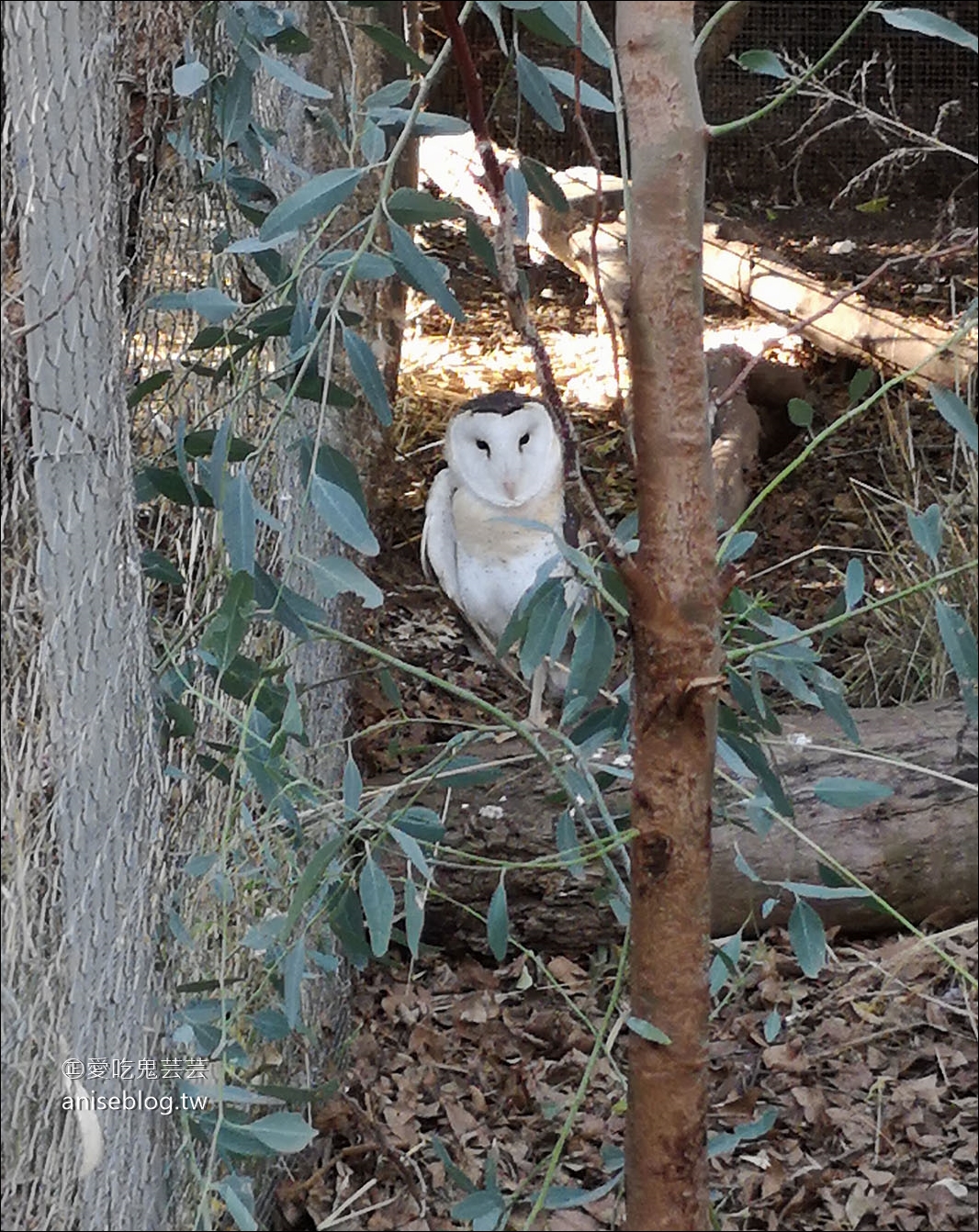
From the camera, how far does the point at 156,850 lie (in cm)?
157

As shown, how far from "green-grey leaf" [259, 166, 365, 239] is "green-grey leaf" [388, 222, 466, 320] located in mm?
63

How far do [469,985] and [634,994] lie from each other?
1603mm

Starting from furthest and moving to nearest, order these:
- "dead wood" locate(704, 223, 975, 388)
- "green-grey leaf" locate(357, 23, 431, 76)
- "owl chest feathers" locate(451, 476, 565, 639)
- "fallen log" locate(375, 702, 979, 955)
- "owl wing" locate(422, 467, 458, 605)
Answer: "dead wood" locate(704, 223, 975, 388), "owl wing" locate(422, 467, 458, 605), "owl chest feathers" locate(451, 476, 565, 639), "fallen log" locate(375, 702, 979, 955), "green-grey leaf" locate(357, 23, 431, 76)

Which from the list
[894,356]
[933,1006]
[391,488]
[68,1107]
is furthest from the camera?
[894,356]

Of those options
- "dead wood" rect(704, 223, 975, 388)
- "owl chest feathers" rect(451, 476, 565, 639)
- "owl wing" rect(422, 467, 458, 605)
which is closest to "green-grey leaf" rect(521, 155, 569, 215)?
"owl chest feathers" rect(451, 476, 565, 639)

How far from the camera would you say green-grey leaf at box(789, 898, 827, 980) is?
61.0 inches

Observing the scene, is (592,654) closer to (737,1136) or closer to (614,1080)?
(737,1136)

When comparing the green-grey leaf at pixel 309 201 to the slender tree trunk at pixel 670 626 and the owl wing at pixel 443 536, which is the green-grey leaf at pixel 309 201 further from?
the owl wing at pixel 443 536

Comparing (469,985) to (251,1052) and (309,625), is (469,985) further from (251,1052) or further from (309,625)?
(309,625)

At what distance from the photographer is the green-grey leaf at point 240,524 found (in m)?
1.26

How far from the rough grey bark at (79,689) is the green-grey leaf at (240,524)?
0.17 meters

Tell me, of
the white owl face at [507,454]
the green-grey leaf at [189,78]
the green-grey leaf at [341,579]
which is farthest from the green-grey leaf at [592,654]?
the white owl face at [507,454]

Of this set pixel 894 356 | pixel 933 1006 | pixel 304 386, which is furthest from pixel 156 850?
pixel 894 356

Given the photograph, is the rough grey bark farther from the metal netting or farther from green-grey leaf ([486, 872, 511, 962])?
green-grey leaf ([486, 872, 511, 962])
